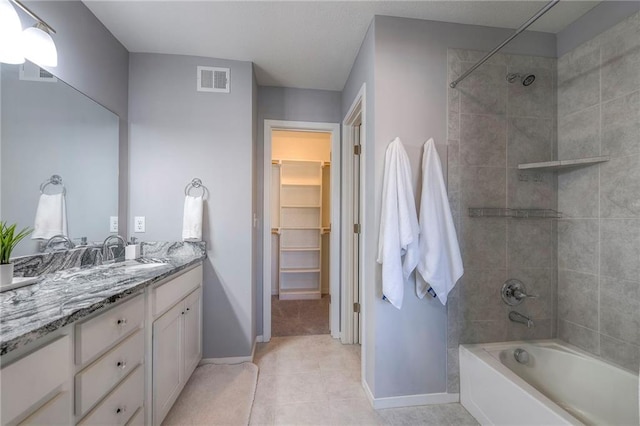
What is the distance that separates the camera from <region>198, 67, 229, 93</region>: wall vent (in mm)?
2008

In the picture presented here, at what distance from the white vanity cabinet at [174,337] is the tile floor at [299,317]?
100cm

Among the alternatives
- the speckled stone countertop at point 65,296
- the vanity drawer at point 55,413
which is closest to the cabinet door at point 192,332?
the speckled stone countertop at point 65,296

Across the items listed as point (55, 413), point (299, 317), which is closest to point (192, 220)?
point (55, 413)

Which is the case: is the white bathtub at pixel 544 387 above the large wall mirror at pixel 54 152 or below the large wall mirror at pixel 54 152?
below

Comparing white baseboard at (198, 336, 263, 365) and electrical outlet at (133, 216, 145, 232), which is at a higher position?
electrical outlet at (133, 216, 145, 232)

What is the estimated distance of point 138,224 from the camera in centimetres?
194

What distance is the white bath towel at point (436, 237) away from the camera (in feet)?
4.71

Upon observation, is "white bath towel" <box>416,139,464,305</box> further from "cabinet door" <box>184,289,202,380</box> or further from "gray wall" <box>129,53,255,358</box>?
"cabinet door" <box>184,289,202,380</box>

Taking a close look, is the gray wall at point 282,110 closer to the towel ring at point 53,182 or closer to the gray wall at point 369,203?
the gray wall at point 369,203

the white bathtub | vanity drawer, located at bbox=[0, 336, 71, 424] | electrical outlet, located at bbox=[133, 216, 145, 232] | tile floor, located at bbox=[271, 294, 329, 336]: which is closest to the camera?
vanity drawer, located at bbox=[0, 336, 71, 424]

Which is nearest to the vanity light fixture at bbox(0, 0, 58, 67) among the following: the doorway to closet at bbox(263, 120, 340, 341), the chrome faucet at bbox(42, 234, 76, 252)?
the chrome faucet at bbox(42, 234, 76, 252)

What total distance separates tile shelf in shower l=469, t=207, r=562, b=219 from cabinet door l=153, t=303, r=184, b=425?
6.65ft

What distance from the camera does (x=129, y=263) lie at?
167 cm

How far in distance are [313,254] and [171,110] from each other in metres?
2.60
